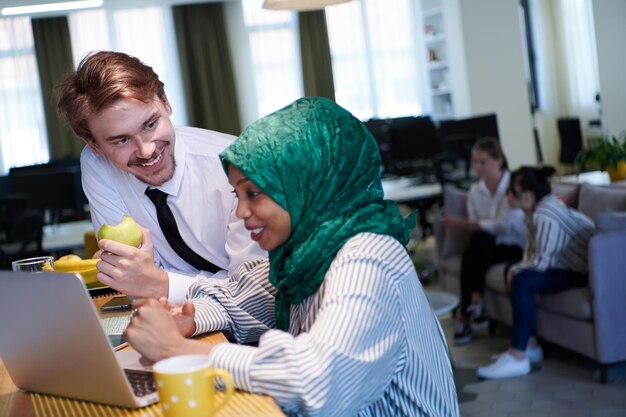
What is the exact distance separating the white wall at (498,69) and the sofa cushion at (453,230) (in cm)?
339

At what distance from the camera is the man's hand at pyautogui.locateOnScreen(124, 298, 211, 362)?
1.24m

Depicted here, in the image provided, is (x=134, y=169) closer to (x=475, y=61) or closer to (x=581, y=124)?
(x=475, y=61)

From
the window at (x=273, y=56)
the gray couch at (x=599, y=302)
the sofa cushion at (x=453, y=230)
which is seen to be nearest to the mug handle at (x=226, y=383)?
the gray couch at (x=599, y=302)

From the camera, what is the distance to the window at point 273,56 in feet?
42.9

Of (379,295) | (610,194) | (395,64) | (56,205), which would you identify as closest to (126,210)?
(379,295)

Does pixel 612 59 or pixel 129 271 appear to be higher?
pixel 612 59

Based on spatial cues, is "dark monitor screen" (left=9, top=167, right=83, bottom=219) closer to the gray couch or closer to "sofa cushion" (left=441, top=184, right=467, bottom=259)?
"sofa cushion" (left=441, top=184, right=467, bottom=259)

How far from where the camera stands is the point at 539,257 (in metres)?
4.44

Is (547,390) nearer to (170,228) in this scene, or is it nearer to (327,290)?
(170,228)

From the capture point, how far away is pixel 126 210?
2.16 metres

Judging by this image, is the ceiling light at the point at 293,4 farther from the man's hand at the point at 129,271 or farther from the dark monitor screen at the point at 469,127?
the dark monitor screen at the point at 469,127

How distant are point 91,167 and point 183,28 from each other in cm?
1092

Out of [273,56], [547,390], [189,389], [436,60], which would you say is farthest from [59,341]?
[273,56]

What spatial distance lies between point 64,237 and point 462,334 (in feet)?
9.92
